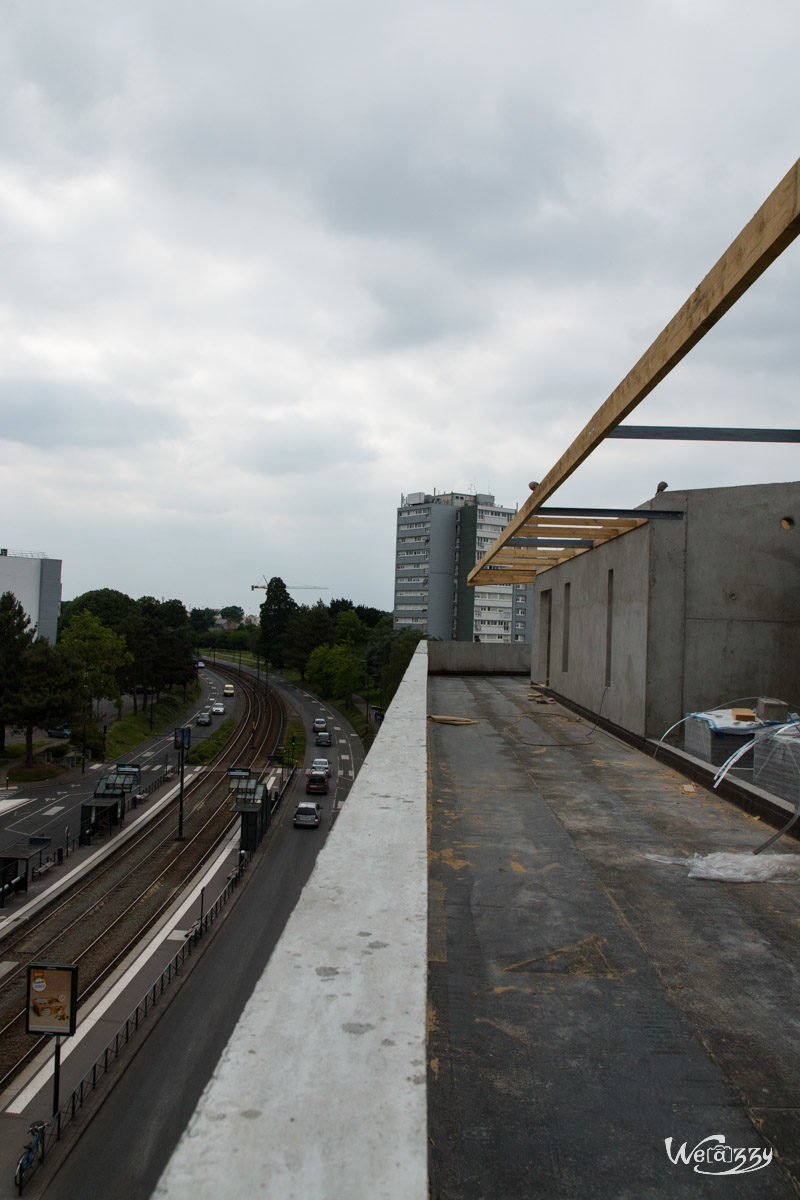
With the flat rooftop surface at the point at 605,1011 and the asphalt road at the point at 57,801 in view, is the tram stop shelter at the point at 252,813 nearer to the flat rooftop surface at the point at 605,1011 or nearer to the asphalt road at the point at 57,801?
the asphalt road at the point at 57,801

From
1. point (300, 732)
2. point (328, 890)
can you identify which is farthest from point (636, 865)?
point (300, 732)

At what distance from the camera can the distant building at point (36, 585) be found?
5716 centimetres

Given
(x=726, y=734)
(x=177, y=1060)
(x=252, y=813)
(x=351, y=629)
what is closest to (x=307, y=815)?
(x=252, y=813)

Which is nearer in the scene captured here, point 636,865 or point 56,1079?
point 636,865

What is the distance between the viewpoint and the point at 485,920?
370 centimetres

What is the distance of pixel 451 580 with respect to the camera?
92375mm

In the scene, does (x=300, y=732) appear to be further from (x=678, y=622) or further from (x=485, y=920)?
(x=485, y=920)

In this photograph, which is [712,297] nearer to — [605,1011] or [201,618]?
[605,1011]

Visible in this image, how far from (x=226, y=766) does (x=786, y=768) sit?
40056 millimetres

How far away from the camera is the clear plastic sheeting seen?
4430 mm

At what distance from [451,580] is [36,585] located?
48838 mm

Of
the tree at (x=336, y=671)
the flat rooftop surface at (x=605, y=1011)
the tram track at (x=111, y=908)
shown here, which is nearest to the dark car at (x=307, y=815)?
the tram track at (x=111, y=908)

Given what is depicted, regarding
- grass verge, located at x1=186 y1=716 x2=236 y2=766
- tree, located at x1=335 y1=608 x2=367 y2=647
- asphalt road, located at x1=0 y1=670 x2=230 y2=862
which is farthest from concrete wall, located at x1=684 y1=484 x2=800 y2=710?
tree, located at x1=335 y1=608 x2=367 y2=647

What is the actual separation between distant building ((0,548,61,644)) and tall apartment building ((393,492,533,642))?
3991 cm
